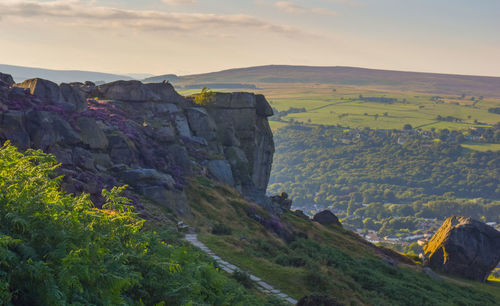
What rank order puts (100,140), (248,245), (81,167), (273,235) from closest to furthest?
1. (248,245)
2. (81,167)
3. (100,140)
4. (273,235)

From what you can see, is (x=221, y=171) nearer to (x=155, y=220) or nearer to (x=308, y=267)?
(x=155, y=220)

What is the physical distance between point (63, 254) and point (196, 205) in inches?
1065

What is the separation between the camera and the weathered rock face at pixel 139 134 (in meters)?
29.7

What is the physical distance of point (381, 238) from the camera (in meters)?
136

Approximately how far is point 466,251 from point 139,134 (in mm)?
36920

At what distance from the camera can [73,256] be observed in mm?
9109

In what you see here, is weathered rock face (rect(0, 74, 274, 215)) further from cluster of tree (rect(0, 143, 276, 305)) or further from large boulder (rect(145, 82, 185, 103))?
cluster of tree (rect(0, 143, 276, 305))

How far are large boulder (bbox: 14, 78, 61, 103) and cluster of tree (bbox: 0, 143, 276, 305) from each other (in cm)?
2608

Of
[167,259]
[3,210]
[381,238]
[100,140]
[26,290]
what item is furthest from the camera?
[381,238]

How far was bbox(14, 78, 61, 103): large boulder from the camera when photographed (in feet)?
120

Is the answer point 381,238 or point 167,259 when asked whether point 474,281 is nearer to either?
point 167,259

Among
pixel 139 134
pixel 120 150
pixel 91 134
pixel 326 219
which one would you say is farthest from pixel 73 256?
pixel 326 219

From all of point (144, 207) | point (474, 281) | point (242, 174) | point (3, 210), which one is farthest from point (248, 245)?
point (474, 281)

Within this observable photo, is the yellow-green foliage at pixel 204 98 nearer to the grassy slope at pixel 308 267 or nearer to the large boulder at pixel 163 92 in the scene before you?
the large boulder at pixel 163 92
